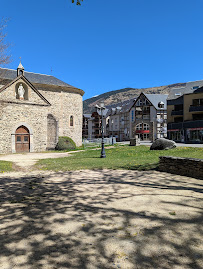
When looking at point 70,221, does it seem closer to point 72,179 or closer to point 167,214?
point 167,214

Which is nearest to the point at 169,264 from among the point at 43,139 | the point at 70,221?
the point at 70,221

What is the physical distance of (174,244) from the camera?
2729 millimetres

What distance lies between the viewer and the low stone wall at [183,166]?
6863 mm

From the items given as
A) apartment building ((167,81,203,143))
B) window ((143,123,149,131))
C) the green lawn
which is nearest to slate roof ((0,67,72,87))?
the green lawn

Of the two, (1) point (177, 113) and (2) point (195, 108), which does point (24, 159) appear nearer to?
(2) point (195, 108)

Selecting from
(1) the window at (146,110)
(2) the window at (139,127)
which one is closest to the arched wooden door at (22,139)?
(2) the window at (139,127)

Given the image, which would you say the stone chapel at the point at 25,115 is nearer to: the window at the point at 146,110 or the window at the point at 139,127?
the window at the point at 146,110

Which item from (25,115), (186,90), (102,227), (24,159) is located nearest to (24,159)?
(24,159)

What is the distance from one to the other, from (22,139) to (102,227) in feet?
67.9

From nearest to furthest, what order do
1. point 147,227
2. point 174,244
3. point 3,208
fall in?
point 174,244 → point 147,227 → point 3,208

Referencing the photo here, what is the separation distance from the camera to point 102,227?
3.28 meters

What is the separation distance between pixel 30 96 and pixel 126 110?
33.9 m

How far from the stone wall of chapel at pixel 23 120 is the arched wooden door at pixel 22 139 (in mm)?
668

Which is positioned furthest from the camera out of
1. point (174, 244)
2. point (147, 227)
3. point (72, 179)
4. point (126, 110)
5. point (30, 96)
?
point (126, 110)
